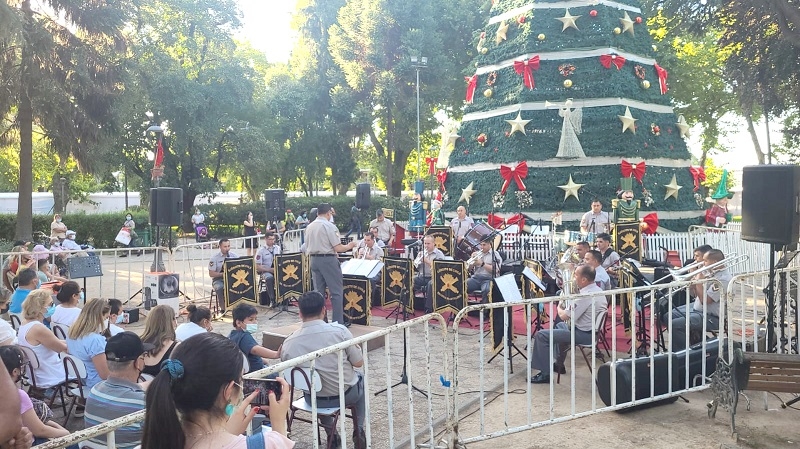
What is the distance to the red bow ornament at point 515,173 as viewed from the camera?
18422 millimetres

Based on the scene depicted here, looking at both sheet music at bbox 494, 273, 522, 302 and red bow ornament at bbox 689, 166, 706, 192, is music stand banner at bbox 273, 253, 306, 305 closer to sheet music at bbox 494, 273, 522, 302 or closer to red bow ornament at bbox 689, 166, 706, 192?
sheet music at bbox 494, 273, 522, 302

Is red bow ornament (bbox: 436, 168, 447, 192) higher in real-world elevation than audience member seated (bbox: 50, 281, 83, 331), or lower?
higher

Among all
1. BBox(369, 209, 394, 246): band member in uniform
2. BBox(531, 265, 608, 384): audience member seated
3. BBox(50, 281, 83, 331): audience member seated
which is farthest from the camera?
BBox(369, 209, 394, 246): band member in uniform

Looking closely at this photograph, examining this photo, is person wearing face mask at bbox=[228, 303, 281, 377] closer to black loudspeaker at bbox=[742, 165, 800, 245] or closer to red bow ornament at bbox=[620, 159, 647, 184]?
black loudspeaker at bbox=[742, 165, 800, 245]

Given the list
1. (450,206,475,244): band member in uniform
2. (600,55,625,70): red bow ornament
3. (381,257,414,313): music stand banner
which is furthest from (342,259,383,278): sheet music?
(600,55,625,70): red bow ornament

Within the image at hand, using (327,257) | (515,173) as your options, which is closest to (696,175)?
(515,173)

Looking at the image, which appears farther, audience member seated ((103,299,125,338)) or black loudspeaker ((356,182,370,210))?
black loudspeaker ((356,182,370,210))

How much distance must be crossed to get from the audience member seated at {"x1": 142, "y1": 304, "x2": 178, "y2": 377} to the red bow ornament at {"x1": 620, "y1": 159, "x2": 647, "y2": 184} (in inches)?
606

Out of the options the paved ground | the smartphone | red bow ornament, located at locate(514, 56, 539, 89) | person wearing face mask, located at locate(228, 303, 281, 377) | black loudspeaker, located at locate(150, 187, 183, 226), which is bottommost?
the paved ground

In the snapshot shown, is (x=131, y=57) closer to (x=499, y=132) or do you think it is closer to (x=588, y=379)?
(x=499, y=132)

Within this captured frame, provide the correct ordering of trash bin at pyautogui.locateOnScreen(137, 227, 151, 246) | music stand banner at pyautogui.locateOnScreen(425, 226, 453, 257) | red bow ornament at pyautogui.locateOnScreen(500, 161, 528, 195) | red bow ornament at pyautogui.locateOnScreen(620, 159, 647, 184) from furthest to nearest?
trash bin at pyautogui.locateOnScreen(137, 227, 151, 246), red bow ornament at pyautogui.locateOnScreen(500, 161, 528, 195), red bow ornament at pyautogui.locateOnScreen(620, 159, 647, 184), music stand banner at pyautogui.locateOnScreen(425, 226, 453, 257)

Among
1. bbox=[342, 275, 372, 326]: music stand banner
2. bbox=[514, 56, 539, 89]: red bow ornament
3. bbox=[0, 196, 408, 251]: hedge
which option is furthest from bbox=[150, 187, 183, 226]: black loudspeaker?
bbox=[514, 56, 539, 89]: red bow ornament

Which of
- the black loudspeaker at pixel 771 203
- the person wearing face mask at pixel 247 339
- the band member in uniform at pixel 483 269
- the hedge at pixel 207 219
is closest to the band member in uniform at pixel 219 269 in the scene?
the band member in uniform at pixel 483 269

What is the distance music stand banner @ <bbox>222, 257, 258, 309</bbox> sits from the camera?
1017 centimetres
